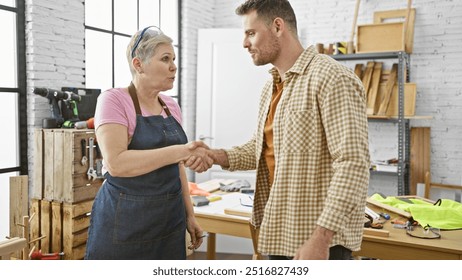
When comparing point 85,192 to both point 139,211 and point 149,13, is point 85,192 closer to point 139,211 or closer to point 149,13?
point 139,211

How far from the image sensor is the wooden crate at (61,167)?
8.67 feet

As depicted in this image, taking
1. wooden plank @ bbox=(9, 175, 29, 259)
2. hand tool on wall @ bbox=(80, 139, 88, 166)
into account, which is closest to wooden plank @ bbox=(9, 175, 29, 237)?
wooden plank @ bbox=(9, 175, 29, 259)

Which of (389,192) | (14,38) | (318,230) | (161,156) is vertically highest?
(14,38)

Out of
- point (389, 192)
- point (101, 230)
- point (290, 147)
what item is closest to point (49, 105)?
point (101, 230)

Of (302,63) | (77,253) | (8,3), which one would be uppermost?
(8,3)

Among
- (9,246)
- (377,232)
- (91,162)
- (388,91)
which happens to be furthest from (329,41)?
(9,246)

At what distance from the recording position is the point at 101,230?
5.52ft

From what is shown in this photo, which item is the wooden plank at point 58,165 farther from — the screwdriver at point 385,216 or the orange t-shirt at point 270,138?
the screwdriver at point 385,216

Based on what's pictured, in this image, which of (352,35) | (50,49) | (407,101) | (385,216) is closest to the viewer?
(385,216)

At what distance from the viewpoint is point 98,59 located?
12.1ft

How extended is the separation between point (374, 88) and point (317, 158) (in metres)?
3.12
